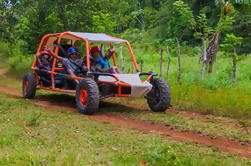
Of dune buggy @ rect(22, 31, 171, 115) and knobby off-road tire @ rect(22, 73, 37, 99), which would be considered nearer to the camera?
dune buggy @ rect(22, 31, 171, 115)

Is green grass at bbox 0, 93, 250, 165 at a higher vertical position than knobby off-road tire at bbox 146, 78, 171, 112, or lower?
lower

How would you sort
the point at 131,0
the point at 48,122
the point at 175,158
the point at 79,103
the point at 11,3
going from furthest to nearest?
1. the point at 131,0
2. the point at 11,3
3. the point at 79,103
4. the point at 48,122
5. the point at 175,158

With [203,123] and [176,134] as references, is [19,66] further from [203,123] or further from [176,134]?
[176,134]

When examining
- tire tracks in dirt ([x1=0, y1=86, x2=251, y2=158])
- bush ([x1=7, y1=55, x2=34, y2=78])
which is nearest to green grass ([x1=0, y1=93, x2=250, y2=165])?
tire tracks in dirt ([x1=0, y1=86, x2=251, y2=158])

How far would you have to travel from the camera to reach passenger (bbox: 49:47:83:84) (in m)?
8.39

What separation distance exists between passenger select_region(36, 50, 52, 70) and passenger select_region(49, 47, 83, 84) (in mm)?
862

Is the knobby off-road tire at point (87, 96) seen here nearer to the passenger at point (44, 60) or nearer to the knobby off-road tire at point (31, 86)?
the passenger at point (44, 60)

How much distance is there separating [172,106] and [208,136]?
3251mm

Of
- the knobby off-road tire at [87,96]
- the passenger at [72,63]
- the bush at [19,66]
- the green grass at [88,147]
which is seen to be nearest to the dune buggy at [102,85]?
the knobby off-road tire at [87,96]

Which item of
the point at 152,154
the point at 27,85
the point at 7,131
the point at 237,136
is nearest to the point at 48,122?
the point at 7,131

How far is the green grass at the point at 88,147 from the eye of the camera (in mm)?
3742

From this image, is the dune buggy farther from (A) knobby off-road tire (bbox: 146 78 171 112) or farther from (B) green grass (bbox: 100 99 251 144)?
(B) green grass (bbox: 100 99 251 144)

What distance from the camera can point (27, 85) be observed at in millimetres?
9977

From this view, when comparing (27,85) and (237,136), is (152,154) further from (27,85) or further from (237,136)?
(27,85)
